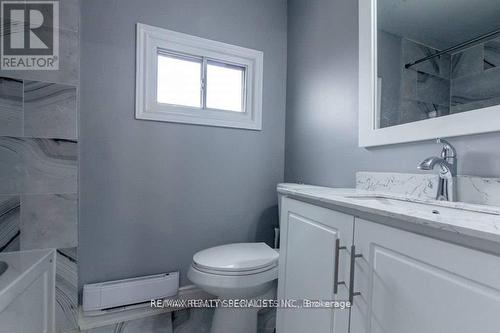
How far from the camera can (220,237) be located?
1.78 metres

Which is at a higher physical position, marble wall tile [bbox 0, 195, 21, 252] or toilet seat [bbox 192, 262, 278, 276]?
marble wall tile [bbox 0, 195, 21, 252]

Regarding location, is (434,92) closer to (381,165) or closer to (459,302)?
(381,165)

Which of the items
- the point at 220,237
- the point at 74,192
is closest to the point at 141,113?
the point at 74,192

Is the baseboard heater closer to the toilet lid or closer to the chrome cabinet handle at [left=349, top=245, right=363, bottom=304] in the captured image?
the toilet lid

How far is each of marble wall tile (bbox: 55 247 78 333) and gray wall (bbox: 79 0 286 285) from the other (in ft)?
0.18

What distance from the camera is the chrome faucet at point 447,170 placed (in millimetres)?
834

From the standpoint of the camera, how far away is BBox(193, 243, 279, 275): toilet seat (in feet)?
4.00

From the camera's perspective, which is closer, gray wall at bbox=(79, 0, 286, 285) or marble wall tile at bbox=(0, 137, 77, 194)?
marble wall tile at bbox=(0, 137, 77, 194)

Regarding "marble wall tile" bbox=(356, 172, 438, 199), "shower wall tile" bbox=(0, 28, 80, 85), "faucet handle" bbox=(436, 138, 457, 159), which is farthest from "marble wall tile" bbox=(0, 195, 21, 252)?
"faucet handle" bbox=(436, 138, 457, 159)

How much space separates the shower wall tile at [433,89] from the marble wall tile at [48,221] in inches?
72.0

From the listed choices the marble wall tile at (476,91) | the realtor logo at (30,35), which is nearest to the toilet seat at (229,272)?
the marble wall tile at (476,91)

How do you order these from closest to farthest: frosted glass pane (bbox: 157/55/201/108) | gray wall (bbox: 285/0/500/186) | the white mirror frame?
1. the white mirror frame
2. gray wall (bbox: 285/0/500/186)
3. frosted glass pane (bbox: 157/55/201/108)

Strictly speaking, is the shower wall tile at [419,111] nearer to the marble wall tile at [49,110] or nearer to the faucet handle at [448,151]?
the faucet handle at [448,151]

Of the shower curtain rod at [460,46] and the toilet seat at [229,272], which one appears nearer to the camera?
the shower curtain rod at [460,46]
